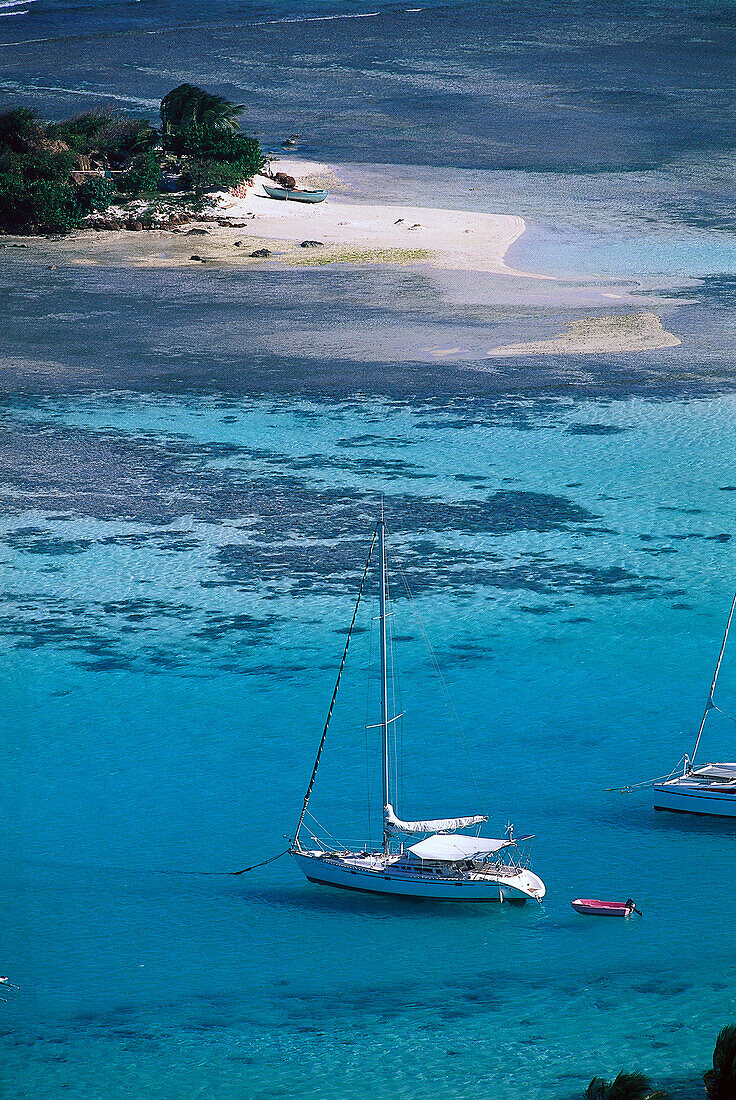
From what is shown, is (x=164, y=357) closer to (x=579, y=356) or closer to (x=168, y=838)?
(x=579, y=356)

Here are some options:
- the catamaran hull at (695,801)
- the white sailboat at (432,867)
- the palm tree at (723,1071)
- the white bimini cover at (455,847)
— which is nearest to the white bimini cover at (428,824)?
the white sailboat at (432,867)

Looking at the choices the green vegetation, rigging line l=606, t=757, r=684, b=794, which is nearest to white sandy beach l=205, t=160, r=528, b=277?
the green vegetation

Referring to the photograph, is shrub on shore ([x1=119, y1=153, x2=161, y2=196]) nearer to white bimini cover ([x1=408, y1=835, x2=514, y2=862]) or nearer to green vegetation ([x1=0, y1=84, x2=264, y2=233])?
green vegetation ([x1=0, y1=84, x2=264, y2=233])

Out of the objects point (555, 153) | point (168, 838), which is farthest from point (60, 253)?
point (168, 838)

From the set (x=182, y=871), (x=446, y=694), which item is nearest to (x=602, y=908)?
(x=182, y=871)

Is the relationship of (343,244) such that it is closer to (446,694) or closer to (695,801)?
(446,694)

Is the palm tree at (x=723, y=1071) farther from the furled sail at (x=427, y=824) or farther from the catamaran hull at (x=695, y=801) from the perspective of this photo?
the catamaran hull at (x=695, y=801)
